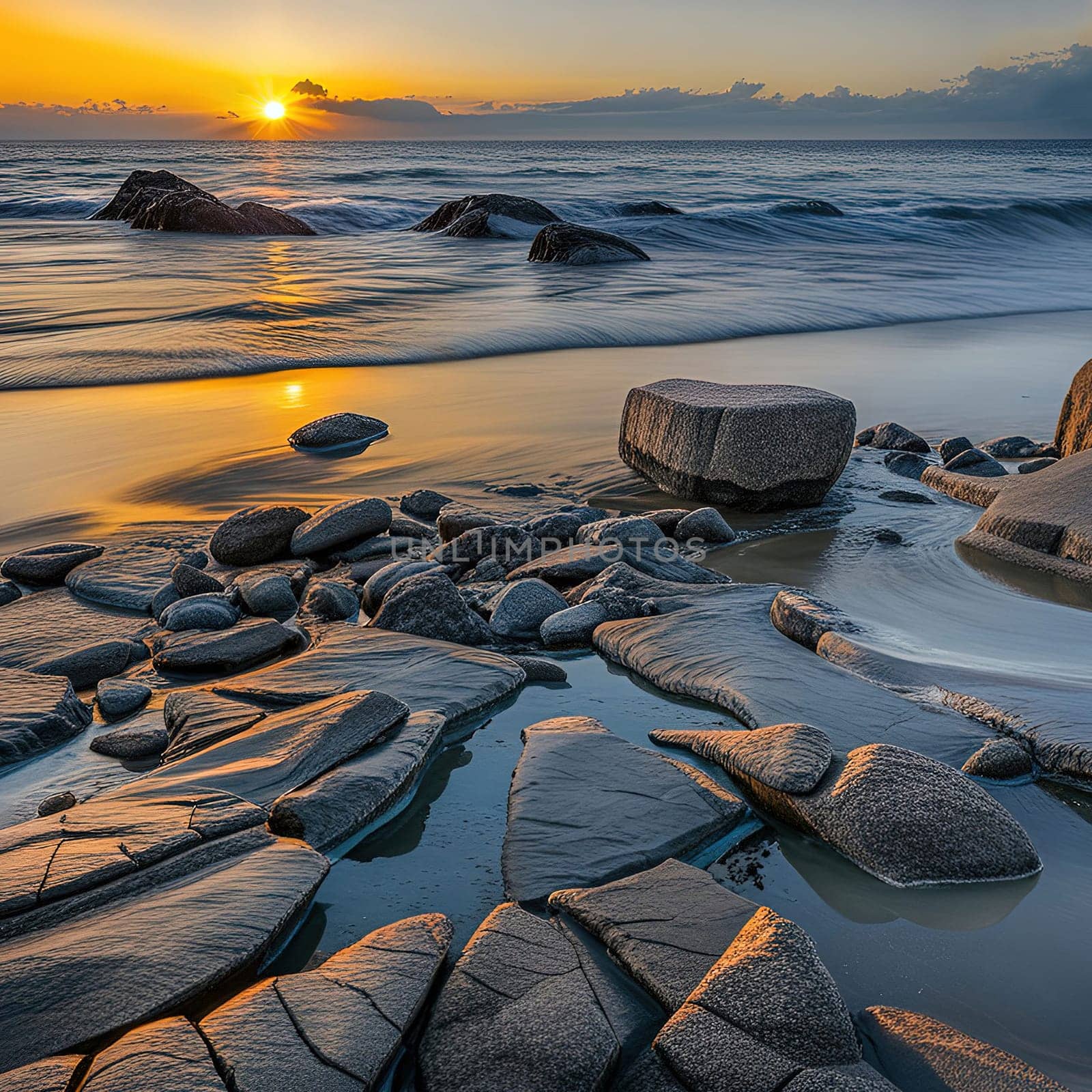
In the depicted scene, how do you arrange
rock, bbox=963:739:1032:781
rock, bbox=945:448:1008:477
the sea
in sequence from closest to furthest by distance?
1. rock, bbox=963:739:1032:781
2. rock, bbox=945:448:1008:477
3. the sea

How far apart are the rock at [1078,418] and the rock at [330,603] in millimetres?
3596

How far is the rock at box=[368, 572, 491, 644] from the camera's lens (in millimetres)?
3039

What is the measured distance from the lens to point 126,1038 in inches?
52.9

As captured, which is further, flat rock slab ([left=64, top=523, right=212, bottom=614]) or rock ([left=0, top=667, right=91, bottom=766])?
flat rock slab ([left=64, top=523, right=212, bottom=614])

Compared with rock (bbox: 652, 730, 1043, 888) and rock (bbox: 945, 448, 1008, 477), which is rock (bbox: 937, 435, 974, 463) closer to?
rock (bbox: 945, 448, 1008, 477)

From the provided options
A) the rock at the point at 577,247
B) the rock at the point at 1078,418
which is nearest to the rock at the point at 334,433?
the rock at the point at 1078,418

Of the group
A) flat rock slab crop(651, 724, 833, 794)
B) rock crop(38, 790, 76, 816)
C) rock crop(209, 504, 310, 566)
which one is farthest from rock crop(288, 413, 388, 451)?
flat rock slab crop(651, 724, 833, 794)

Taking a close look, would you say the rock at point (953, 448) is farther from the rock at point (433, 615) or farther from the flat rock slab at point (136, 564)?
the flat rock slab at point (136, 564)

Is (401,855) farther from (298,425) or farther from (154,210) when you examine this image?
(154,210)

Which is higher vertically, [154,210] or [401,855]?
[154,210]

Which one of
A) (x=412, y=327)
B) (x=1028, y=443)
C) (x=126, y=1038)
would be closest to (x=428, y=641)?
(x=126, y=1038)

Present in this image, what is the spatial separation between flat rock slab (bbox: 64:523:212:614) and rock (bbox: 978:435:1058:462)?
405 cm

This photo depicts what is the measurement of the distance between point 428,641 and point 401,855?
1.01 metres

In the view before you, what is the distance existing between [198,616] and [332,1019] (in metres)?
2.00
